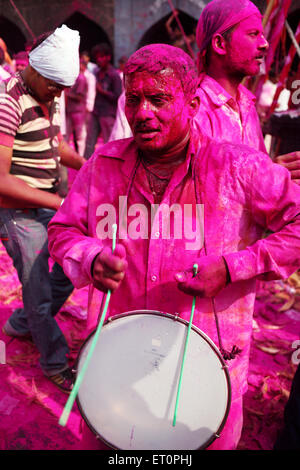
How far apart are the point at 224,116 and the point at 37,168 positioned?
131cm

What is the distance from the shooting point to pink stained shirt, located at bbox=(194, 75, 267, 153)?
204 centimetres

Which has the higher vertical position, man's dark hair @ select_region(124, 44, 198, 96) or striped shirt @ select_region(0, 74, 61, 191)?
man's dark hair @ select_region(124, 44, 198, 96)

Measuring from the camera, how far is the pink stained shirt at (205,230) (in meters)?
1.27

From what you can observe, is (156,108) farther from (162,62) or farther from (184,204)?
(184,204)

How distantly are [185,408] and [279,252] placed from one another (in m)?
0.65

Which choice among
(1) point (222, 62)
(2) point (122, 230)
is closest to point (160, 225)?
(2) point (122, 230)

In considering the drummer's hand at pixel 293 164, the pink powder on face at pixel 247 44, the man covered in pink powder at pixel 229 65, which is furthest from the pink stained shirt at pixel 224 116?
the drummer's hand at pixel 293 164

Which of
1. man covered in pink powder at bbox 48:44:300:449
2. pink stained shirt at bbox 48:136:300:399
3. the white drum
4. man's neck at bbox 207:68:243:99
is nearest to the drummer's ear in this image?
man covered in pink powder at bbox 48:44:300:449

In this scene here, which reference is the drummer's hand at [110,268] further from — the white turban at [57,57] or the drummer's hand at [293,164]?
the white turban at [57,57]

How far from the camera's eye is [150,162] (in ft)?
4.52

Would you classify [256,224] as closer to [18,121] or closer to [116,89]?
[18,121]

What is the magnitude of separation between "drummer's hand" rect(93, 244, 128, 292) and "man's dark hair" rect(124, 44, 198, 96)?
57 centimetres

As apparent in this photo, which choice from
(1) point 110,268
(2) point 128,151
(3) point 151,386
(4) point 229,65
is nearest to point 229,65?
(4) point 229,65

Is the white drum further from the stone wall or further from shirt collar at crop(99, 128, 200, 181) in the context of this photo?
the stone wall
